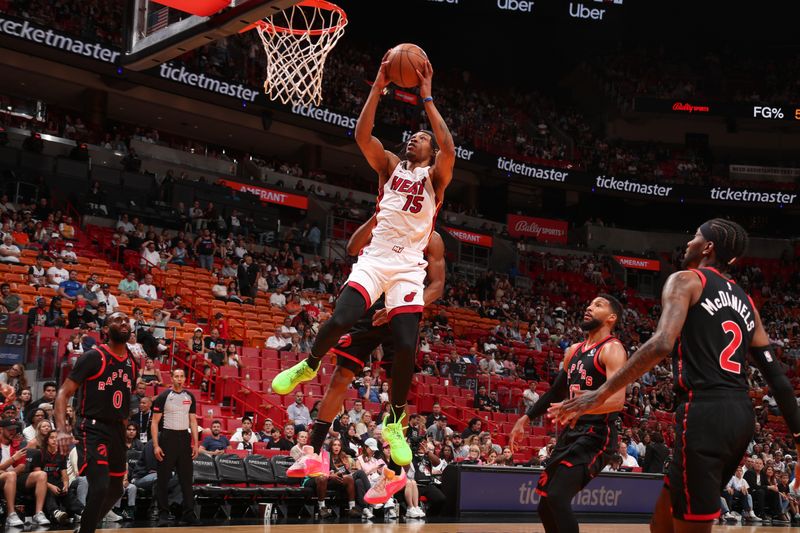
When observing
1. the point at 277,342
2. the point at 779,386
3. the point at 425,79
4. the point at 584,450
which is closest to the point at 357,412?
the point at 277,342

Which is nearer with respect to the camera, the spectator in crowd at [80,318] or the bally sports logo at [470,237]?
the spectator in crowd at [80,318]

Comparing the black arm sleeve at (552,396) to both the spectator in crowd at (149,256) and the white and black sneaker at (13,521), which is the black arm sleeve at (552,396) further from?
the spectator in crowd at (149,256)

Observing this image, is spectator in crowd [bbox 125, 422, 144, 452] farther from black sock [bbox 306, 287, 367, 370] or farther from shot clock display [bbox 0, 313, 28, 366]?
black sock [bbox 306, 287, 367, 370]

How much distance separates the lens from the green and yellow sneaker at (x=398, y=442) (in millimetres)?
5492

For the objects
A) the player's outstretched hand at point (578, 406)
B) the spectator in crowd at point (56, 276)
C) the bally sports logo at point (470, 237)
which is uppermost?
the bally sports logo at point (470, 237)

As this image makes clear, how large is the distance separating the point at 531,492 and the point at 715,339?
10724mm

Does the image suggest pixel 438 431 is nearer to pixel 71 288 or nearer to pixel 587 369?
pixel 71 288

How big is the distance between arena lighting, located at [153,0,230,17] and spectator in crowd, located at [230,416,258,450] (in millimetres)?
6984

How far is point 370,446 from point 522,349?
37.4 ft

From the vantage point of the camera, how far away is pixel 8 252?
1627 cm

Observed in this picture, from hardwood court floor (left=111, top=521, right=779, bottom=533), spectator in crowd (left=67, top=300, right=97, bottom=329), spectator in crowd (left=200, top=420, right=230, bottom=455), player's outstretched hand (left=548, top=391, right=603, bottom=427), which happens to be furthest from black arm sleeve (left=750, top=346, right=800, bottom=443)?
spectator in crowd (left=67, top=300, right=97, bottom=329)

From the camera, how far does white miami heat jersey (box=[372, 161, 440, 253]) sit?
5559 mm

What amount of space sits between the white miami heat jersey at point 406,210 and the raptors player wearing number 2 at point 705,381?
1689mm

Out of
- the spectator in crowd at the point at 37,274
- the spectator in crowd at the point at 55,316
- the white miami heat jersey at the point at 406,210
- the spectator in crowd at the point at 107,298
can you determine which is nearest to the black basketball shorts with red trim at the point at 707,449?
the white miami heat jersey at the point at 406,210
